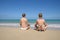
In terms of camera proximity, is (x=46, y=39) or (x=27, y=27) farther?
(x=27, y=27)

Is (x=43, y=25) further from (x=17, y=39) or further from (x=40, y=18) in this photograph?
(x=17, y=39)

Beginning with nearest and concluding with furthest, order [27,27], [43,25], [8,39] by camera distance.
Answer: [8,39]
[43,25]
[27,27]

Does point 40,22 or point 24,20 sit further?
point 24,20

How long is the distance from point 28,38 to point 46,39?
1.62 ft

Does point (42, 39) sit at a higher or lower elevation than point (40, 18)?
lower

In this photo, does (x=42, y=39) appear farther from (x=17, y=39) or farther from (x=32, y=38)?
(x=17, y=39)

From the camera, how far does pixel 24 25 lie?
661 cm

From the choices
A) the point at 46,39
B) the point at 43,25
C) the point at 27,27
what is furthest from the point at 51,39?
the point at 27,27

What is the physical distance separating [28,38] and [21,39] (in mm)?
220

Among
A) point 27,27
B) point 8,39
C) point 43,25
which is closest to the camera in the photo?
point 8,39

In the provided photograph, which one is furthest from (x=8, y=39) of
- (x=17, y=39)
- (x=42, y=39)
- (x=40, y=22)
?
(x=40, y=22)

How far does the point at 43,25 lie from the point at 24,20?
1.03m

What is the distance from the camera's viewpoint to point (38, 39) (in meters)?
4.13

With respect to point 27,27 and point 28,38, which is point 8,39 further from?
point 27,27
